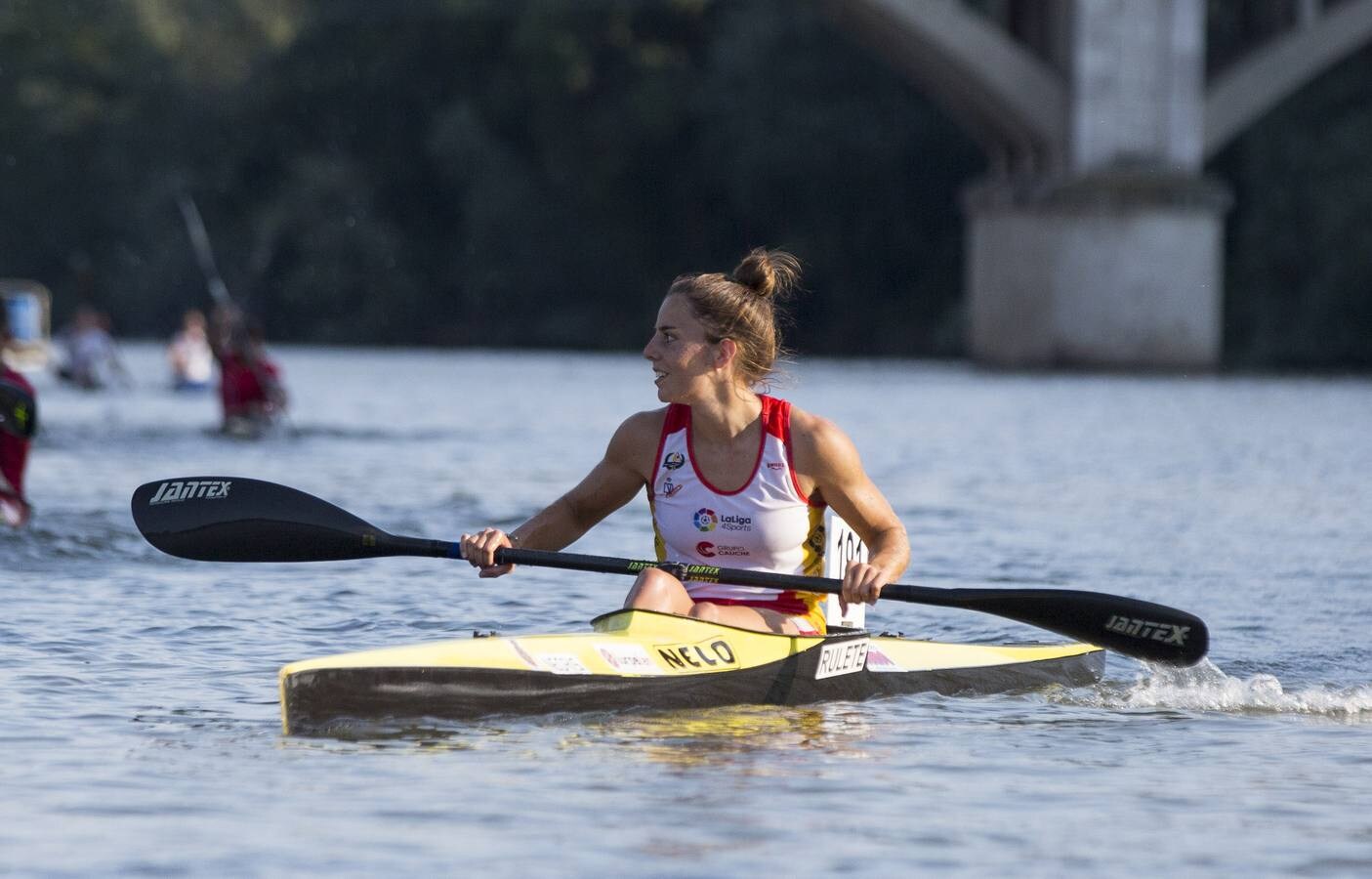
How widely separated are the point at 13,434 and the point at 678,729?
5.20 m

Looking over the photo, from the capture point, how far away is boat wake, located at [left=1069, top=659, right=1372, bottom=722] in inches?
287

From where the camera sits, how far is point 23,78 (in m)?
63.4

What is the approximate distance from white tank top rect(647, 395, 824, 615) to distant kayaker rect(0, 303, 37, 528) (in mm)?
4371

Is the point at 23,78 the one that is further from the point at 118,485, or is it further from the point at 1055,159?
the point at 118,485

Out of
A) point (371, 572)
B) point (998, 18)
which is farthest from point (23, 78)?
point (371, 572)

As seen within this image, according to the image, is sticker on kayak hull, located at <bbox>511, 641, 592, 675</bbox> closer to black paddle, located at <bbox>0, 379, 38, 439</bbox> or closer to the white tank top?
the white tank top

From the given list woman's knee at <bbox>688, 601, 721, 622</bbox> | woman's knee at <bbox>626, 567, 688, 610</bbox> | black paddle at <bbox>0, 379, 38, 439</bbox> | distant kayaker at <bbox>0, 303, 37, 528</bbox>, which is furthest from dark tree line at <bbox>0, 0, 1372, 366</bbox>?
woman's knee at <bbox>626, 567, 688, 610</bbox>

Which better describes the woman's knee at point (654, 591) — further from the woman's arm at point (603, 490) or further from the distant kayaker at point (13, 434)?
the distant kayaker at point (13, 434)

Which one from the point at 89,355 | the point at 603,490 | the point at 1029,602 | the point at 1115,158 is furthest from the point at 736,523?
the point at 1115,158

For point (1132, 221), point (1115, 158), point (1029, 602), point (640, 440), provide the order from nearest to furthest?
point (640, 440) → point (1029, 602) → point (1115, 158) → point (1132, 221)

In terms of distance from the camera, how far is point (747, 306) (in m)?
6.64

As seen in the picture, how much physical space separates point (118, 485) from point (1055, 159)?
22734 mm

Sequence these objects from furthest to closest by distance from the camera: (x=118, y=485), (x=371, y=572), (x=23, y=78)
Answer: (x=23, y=78)
(x=118, y=485)
(x=371, y=572)

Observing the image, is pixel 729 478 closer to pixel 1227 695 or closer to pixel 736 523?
pixel 736 523
